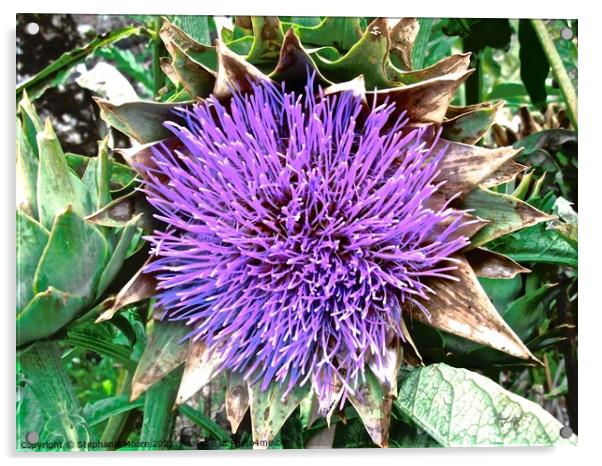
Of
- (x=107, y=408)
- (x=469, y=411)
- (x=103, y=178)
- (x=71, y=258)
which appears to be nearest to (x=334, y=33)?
(x=103, y=178)

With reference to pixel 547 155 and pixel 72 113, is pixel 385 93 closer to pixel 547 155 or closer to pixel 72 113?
pixel 547 155

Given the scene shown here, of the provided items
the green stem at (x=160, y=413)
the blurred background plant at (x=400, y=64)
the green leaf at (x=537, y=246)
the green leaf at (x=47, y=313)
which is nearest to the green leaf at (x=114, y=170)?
the blurred background plant at (x=400, y=64)

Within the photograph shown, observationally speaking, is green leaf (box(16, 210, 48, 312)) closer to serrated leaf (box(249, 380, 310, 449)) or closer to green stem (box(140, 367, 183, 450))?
green stem (box(140, 367, 183, 450))

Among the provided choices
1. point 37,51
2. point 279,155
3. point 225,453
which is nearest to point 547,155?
point 279,155

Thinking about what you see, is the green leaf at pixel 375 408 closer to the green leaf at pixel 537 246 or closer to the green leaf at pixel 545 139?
the green leaf at pixel 537 246

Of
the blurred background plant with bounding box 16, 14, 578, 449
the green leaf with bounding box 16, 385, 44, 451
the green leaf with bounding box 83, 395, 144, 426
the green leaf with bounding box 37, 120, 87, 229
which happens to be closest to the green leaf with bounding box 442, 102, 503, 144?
the blurred background plant with bounding box 16, 14, 578, 449

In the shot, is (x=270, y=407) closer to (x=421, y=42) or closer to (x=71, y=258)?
(x=71, y=258)

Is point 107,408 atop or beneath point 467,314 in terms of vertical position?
beneath
